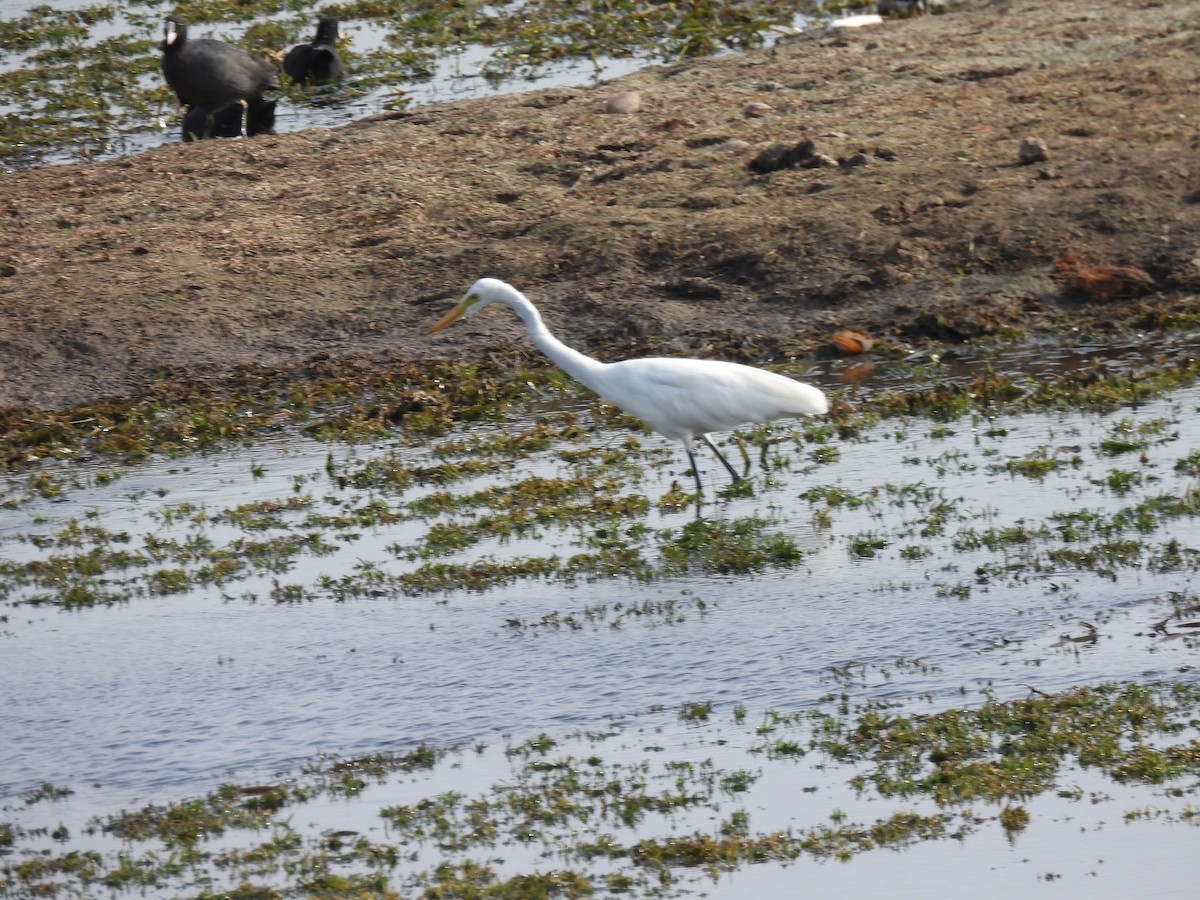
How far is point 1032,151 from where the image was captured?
13289 millimetres

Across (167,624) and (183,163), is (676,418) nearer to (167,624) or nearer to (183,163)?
(167,624)

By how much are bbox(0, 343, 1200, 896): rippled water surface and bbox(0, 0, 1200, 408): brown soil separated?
2.42 meters

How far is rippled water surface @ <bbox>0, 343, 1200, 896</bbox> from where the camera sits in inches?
269

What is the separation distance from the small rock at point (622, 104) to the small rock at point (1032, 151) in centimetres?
356

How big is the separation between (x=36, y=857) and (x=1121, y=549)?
4.52m

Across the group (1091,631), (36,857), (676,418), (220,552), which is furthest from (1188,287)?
(36,857)

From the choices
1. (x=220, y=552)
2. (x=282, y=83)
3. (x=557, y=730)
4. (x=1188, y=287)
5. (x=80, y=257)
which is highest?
(x=282, y=83)

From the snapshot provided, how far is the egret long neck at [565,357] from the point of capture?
32.5 feet

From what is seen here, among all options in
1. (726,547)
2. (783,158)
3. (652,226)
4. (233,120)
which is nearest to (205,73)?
(233,120)

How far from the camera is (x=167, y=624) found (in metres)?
8.34

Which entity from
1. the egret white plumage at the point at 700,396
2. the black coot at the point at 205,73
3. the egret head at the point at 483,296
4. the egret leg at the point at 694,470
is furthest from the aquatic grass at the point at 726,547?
the black coot at the point at 205,73

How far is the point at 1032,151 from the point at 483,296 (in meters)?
4.66

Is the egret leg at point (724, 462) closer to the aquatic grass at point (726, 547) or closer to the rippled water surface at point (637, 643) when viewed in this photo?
the rippled water surface at point (637, 643)

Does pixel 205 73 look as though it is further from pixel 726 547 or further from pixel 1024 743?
pixel 1024 743
